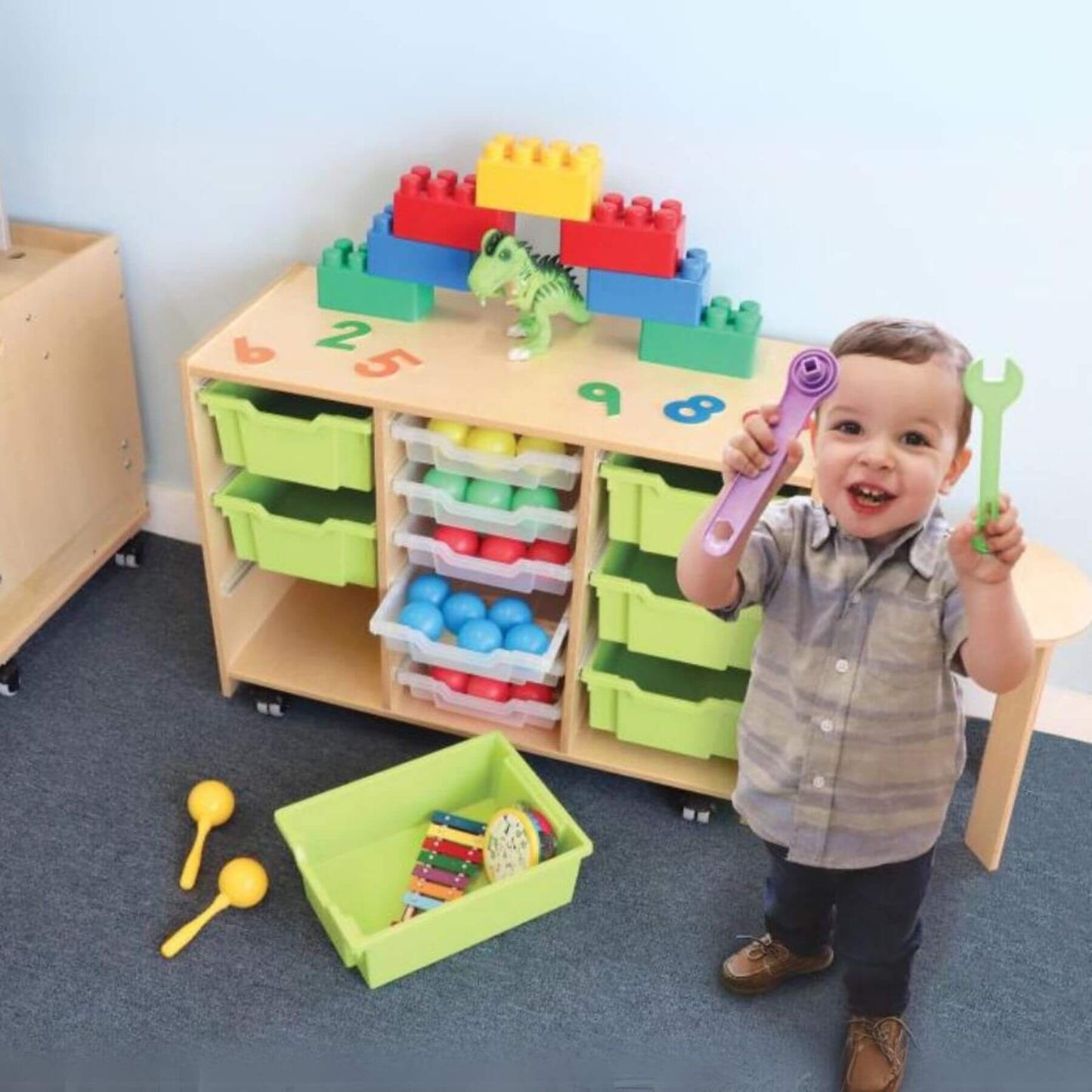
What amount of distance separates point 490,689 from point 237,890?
472 mm

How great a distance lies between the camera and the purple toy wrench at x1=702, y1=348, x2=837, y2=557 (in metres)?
1.03

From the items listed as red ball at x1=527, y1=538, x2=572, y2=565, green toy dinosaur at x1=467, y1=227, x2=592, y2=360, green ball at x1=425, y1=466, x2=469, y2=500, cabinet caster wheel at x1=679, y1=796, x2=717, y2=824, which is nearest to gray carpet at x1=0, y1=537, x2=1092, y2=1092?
cabinet caster wheel at x1=679, y1=796, x2=717, y2=824

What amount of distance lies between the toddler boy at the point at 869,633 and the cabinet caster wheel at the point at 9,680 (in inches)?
50.3

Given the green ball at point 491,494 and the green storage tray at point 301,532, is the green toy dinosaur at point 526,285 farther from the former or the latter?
the green storage tray at point 301,532

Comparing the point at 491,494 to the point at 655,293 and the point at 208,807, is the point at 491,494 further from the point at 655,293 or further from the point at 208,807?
the point at 208,807

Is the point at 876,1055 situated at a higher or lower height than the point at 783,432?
lower

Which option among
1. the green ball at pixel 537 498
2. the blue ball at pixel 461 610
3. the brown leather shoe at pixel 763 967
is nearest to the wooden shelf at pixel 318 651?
the blue ball at pixel 461 610

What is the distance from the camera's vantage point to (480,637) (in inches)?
73.8

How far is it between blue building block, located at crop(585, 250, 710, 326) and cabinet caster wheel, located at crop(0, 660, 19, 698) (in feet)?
3.66

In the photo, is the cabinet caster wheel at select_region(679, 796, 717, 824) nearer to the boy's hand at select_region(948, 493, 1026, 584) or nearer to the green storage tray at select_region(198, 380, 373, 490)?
the green storage tray at select_region(198, 380, 373, 490)

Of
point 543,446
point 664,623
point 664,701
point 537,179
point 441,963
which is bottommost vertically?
point 441,963

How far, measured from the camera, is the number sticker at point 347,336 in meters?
1.84

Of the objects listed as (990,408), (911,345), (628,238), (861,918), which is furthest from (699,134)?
(861,918)

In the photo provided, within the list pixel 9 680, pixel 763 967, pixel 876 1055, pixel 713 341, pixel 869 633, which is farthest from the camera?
pixel 9 680
